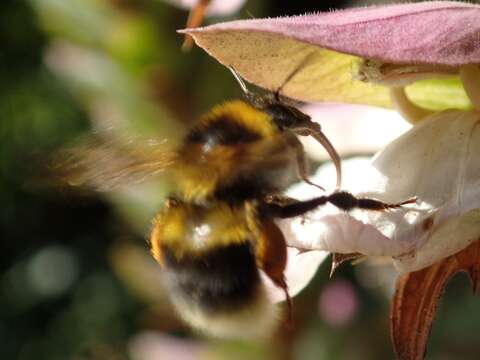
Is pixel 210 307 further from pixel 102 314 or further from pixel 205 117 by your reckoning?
pixel 102 314

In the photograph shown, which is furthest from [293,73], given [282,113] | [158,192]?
[158,192]

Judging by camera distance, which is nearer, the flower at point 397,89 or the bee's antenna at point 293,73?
the flower at point 397,89

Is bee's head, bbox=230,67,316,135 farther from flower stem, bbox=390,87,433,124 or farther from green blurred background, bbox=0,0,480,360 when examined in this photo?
green blurred background, bbox=0,0,480,360

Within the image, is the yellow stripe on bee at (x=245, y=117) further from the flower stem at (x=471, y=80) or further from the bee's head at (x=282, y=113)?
the flower stem at (x=471, y=80)

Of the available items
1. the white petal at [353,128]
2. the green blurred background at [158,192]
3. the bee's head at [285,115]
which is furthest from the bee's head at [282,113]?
the green blurred background at [158,192]

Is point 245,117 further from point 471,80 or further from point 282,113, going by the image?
point 471,80

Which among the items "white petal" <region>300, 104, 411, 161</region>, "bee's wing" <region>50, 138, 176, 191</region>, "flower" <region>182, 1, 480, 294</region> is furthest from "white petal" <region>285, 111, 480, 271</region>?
"white petal" <region>300, 104, 411, 161</region>
